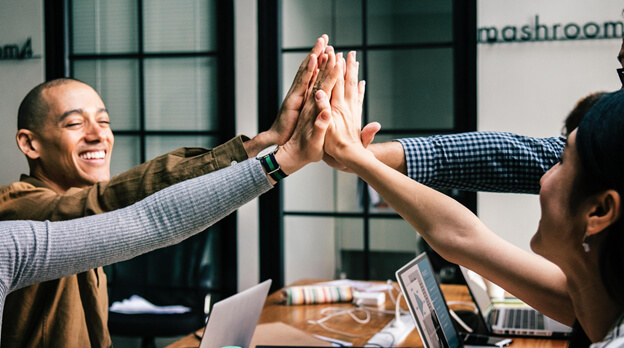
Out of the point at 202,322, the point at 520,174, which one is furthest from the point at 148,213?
the point at 202,322

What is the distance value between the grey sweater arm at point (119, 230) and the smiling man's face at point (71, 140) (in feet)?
2.56

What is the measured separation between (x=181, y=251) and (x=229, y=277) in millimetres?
464

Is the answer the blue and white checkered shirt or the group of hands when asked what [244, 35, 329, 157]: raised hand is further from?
the blue and white checkered shirt

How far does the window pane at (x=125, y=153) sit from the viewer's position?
4.62 m

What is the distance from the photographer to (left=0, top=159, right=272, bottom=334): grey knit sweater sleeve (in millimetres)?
1172

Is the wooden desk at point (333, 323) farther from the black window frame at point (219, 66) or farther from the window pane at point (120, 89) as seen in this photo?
the window pane at point (120, 89)

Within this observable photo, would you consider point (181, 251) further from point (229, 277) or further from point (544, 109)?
point (544, 109)

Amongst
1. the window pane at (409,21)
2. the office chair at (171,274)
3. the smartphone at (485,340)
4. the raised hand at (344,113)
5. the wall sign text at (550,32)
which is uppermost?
the window pane at (409,21)

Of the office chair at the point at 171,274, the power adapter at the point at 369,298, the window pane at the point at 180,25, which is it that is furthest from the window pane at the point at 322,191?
the power adapter at the point at 369,298

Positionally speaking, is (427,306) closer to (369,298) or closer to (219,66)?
(369,298)

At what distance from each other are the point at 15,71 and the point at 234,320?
383 cm

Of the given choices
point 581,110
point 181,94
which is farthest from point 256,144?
point 181,94

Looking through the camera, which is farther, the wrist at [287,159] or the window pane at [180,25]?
the window pane at [180,25]

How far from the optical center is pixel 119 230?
48.6 inches
